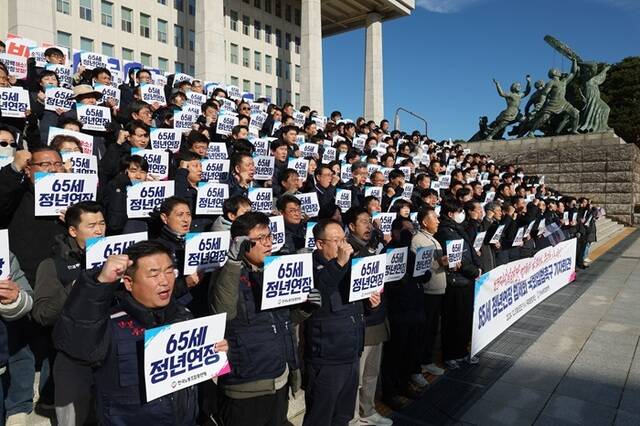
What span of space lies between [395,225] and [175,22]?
144ft

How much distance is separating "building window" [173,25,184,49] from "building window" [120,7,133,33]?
422 cm

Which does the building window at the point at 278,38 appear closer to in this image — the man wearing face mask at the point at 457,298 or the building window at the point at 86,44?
the building window at the point at 86,44

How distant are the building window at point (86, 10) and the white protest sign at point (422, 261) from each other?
40746mm

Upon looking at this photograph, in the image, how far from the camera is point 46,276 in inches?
119

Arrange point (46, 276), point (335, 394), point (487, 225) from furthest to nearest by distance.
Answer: point (487, 225), point (335, 394), point (46, 276)

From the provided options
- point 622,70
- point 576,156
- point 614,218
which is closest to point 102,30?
point 576,156

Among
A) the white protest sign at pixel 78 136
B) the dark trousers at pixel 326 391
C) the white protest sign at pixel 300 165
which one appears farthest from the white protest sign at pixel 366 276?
the white protest sign at pixel 300 165

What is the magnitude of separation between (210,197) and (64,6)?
37961 millimetres

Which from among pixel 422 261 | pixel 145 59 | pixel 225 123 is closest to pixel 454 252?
pixel 422 261

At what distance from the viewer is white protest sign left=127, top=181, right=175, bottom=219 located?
16.9ft

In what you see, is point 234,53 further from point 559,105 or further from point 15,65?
point 15,65

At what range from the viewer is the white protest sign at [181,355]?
235 centimetres

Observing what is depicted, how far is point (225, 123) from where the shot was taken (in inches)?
426

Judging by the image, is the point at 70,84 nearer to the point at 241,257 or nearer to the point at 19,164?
the point at 19,164
